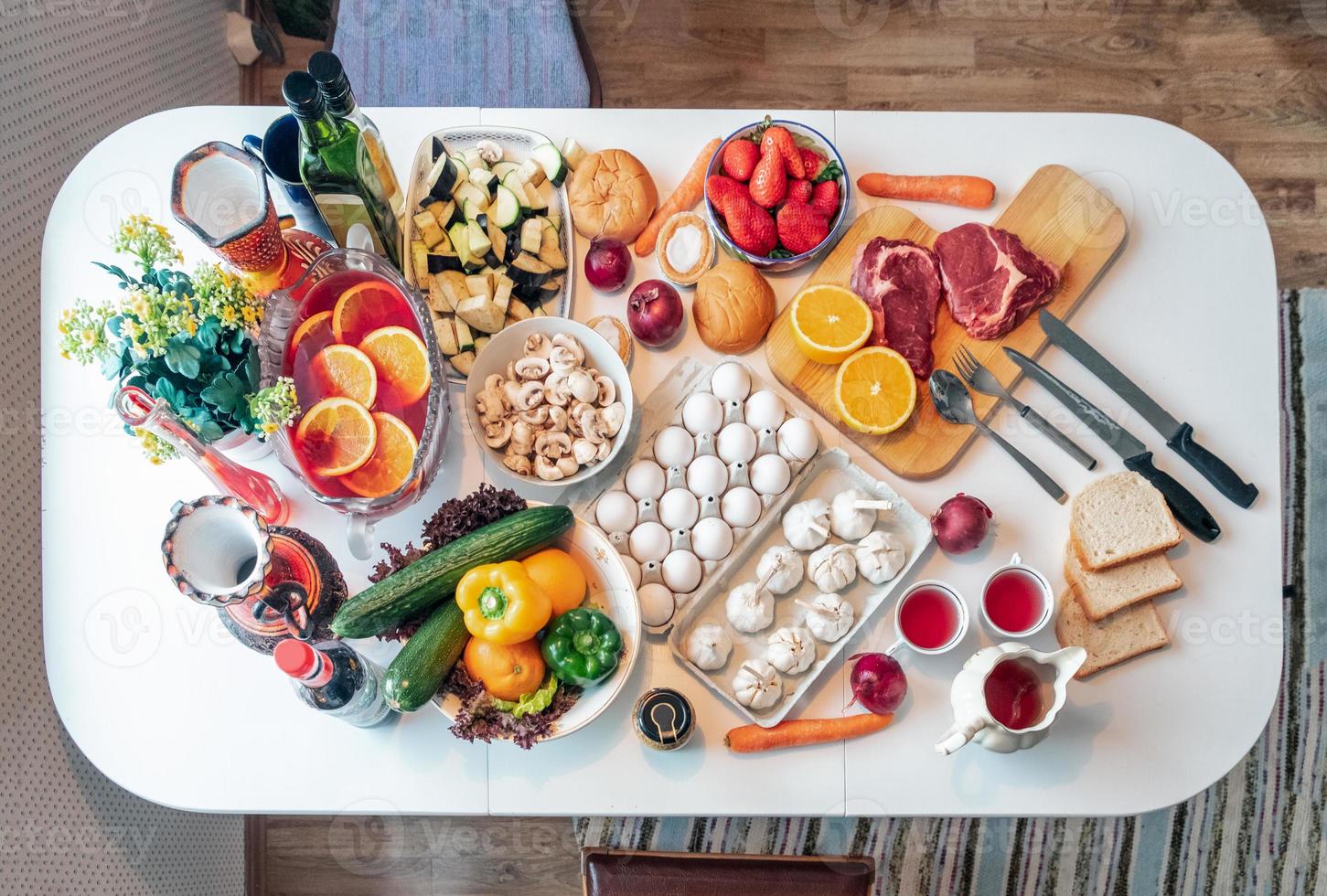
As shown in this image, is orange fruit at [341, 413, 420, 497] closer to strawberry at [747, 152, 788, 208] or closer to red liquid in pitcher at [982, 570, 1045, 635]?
strawberry at [747, 152, 788, 208]

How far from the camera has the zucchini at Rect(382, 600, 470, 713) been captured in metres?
1.18

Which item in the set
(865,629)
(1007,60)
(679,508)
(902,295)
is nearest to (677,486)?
(679,508)

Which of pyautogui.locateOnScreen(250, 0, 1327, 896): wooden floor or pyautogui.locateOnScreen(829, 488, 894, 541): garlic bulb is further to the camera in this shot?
pyautogui.locateOnScreen(250, 0, 1327, 896): wooden floor

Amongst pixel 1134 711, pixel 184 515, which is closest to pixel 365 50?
pixel 184 515

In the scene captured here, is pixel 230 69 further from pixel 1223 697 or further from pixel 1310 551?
pixel 1310 551

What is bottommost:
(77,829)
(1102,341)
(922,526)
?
(77,829)

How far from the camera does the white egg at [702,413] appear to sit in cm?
138

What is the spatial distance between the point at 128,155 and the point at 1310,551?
2.66 metres

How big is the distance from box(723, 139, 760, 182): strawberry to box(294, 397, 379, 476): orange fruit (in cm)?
67

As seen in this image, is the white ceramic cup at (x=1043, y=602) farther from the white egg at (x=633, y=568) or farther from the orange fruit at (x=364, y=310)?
the orange fruit at (x=364, y=310)

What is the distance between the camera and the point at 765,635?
138 cm

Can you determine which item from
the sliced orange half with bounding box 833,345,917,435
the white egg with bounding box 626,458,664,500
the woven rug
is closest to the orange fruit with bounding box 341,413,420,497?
the white egg with bounding box 626,458,664,500

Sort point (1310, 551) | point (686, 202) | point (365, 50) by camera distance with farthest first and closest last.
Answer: point (1310, 551), point (365, 50), point (686, 202)

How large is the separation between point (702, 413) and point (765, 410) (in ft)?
0.32
